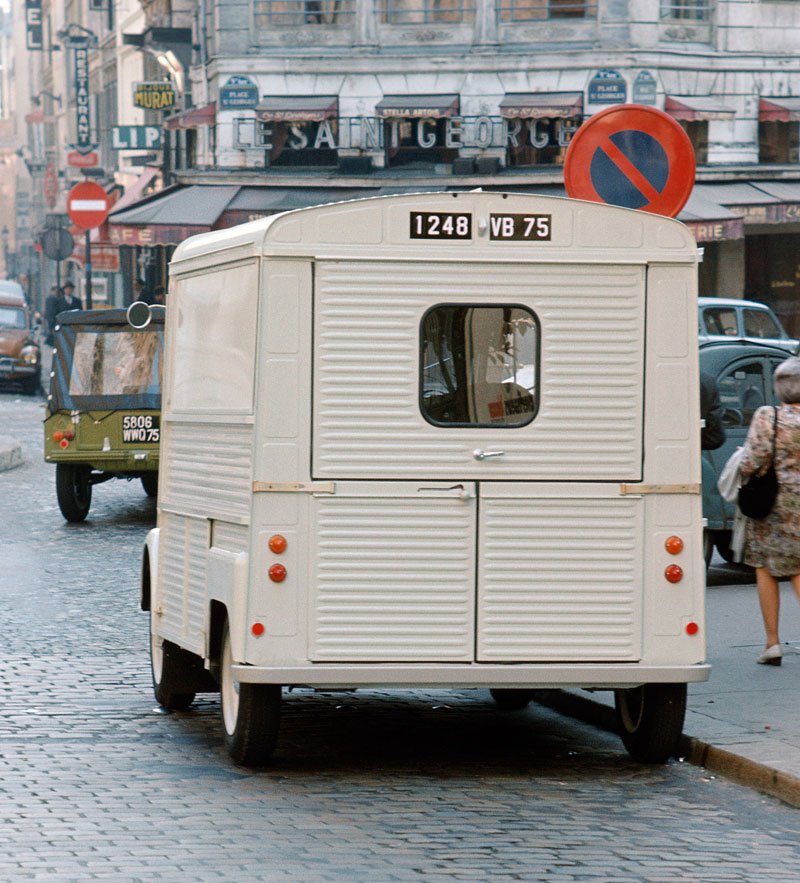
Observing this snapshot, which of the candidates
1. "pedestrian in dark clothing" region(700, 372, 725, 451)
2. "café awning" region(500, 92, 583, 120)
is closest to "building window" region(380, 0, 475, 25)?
"café awning" region(500, 92, 583, 120)

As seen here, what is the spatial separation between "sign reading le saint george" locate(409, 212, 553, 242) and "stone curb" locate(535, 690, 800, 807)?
86.5 inches

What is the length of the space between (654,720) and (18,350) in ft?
115

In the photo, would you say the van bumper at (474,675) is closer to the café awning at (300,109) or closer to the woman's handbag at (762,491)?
the woman's handbag at (762,491)

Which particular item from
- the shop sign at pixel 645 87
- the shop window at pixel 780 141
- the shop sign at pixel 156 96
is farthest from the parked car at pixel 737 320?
the shop sign at pixel 156 96

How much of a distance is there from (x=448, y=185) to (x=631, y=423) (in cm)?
3051

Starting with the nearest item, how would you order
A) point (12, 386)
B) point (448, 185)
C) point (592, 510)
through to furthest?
point (592, 510)
point (448, 185)
point (12, 386)

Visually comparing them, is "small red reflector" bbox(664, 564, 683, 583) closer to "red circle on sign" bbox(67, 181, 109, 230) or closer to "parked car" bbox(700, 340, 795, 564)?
"parked car" bbox(700, 340, 795, 564)

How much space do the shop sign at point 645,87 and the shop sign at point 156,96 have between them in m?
13.4

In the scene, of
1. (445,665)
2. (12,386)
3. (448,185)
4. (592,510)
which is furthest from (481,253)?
(12,386)

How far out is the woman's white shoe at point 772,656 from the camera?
1038 cm

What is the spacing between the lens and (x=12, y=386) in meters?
43.8

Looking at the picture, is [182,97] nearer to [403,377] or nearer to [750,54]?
[750,54]

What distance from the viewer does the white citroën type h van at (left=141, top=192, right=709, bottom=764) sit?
775 centimetres

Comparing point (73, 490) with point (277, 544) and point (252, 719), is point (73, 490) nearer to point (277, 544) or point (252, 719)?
point (252, 719)
